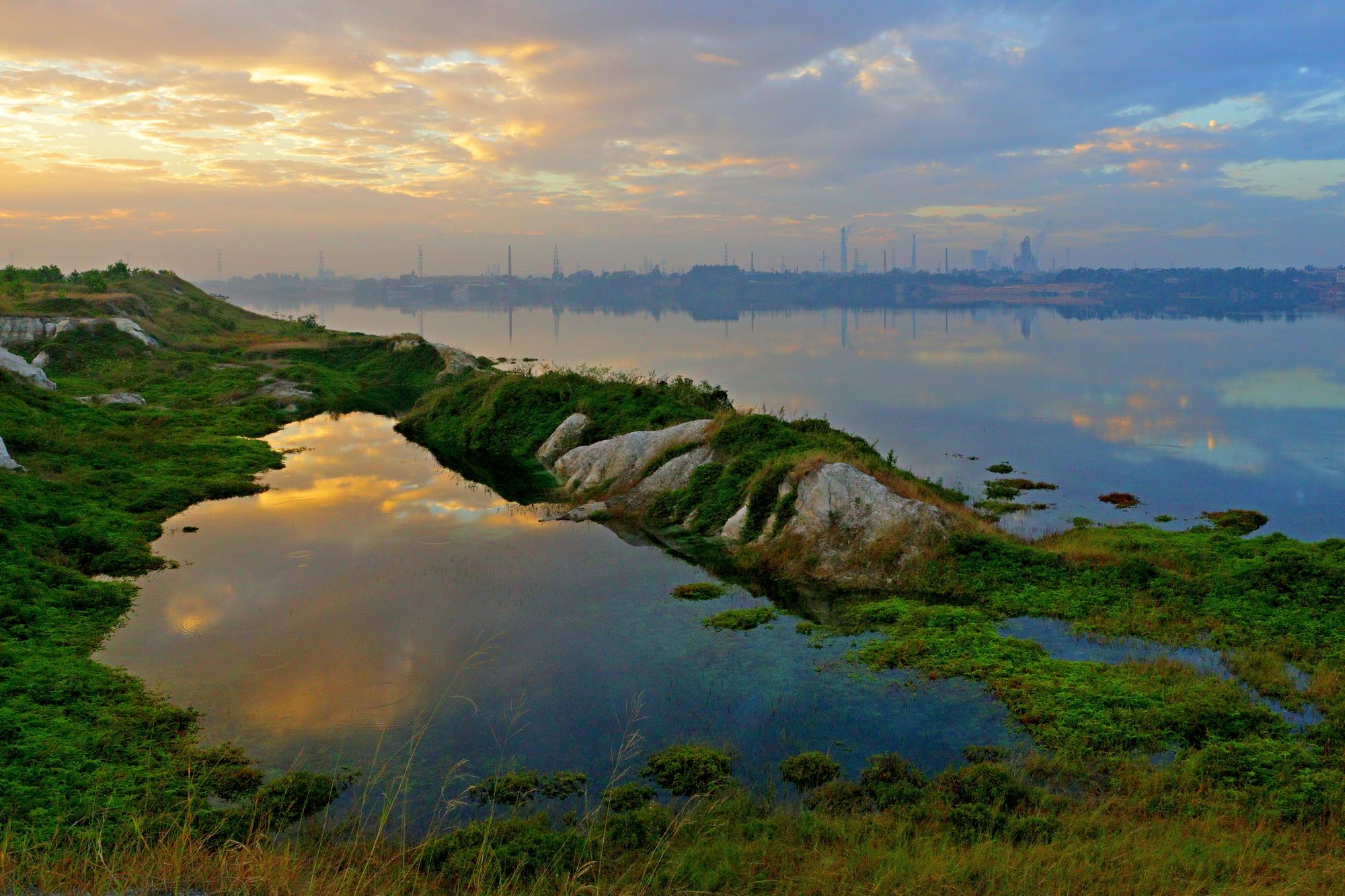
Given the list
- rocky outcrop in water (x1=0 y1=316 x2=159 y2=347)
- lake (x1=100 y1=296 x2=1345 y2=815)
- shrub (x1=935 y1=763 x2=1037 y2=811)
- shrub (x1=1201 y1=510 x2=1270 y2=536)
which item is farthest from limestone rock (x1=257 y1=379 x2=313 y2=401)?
shrub (x1=1201 y1=510 x2=1270 y2=536)

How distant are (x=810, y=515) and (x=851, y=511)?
4.45 feet

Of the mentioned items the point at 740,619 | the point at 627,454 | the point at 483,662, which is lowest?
the point at 483,662

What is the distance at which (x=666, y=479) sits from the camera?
32500 millimetres

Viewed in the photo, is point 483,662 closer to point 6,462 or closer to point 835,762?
point 835,762

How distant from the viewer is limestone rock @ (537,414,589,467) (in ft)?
135

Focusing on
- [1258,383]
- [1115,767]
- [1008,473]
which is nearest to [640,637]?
[1115,767]

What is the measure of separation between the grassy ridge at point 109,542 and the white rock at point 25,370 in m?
2.65

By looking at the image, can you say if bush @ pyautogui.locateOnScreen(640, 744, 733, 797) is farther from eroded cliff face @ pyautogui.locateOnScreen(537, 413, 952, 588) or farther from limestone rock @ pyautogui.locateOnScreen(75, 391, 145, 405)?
limestone rock @ pyautogui.locateOnScreen(75, 391, 145, 405)

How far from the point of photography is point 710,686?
658 inches

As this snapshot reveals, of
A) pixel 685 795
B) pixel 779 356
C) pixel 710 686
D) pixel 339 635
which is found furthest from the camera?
pixel 779 356

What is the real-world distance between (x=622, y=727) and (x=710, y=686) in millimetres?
2506

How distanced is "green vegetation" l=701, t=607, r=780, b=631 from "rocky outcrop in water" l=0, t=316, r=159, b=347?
2642 inches

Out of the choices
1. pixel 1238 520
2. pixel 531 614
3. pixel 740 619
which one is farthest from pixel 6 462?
pixel 1238 520

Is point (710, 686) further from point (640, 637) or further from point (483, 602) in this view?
point (483, 602)
